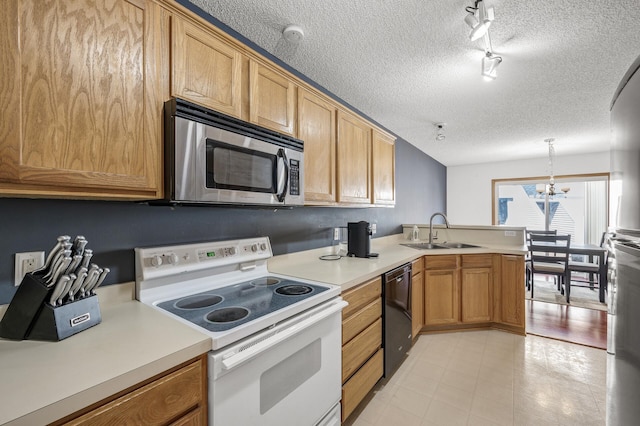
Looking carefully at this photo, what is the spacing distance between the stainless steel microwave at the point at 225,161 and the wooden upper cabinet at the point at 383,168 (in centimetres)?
115

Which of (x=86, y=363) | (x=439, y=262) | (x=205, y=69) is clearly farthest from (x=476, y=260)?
(x=86, y=363)

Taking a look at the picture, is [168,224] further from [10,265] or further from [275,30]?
[275,30]

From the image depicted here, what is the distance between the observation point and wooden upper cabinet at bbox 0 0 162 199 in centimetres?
77

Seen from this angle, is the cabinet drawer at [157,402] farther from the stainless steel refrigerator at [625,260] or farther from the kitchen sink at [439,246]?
the kitchen sink at [439,246]

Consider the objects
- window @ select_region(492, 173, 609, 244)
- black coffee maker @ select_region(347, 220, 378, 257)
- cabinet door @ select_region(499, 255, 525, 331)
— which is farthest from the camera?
window @ select_region(492, 173, 609, 244)

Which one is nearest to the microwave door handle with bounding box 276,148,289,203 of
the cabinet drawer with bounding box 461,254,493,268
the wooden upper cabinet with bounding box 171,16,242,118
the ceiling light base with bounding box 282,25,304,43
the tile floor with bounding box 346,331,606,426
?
the wooden upper cabinet with bounding box 171,16,242,118

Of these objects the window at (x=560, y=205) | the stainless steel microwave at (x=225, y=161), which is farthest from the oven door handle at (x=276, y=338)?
the window at (x=560, y=205)

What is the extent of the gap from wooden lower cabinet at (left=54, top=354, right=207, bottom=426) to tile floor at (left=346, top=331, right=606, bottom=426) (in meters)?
1.21

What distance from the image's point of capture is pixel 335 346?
1.43 meters

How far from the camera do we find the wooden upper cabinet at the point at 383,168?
263cm

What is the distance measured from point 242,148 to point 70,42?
2.18 feet

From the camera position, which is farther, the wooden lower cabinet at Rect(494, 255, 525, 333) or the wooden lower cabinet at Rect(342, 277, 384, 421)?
the wooden lower cabinet at Rect(494, 255, 525, 333)

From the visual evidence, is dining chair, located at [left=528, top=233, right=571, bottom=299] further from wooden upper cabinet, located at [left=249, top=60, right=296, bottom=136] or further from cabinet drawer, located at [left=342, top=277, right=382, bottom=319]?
wooden upper cabinet, located at [left=249, top=60, right=296, bottom=136]

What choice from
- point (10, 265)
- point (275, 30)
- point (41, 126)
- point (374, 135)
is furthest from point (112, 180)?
point (374, 135)
